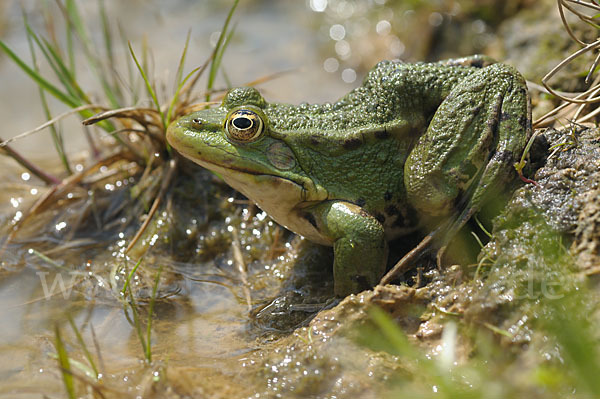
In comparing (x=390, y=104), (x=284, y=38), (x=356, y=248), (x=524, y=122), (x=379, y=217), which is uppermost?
(x=284, y=38)

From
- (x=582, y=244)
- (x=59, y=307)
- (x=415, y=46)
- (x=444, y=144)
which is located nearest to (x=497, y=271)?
(x=582, y=244)

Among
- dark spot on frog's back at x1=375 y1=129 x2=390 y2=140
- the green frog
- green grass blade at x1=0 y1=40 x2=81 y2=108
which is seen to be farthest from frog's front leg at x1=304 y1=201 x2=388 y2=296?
green grass blade at x1=0 y1=40 x2=81 y2=108

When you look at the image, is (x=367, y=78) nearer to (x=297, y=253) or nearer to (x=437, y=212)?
(x=437, y=212)

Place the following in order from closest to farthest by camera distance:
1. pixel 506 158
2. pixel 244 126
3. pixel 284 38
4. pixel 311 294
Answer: pixel 506 158
pixel 244 126
pixel 311 294
pixel 284 38

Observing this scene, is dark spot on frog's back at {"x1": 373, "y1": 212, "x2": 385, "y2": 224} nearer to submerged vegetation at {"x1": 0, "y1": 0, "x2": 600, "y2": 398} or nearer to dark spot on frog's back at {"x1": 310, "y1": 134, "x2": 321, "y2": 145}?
submerged vegetation at {"x1": 0, "y1": 0, "x2": 600, "y2": 398}

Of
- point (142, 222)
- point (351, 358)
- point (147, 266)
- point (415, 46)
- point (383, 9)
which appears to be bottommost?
point (351, 358)

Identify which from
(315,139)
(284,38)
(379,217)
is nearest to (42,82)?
(315,139)

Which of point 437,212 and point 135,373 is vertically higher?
point 437,212

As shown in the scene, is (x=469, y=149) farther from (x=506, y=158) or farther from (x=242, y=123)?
(x=242, y=123)
